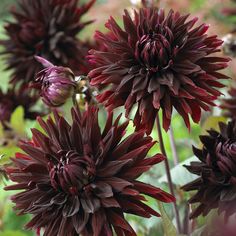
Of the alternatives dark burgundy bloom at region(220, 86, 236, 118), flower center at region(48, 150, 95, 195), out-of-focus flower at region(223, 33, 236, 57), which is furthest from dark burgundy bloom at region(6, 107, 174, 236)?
out-of-focus flower at region(223, 33, 236, 57)

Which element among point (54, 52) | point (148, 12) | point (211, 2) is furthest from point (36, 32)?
point (211, 2)

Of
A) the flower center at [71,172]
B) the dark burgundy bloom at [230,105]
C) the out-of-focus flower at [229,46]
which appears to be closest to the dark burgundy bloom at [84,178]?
the flower center at [71,172]

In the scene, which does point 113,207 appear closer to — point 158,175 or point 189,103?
point 189,103

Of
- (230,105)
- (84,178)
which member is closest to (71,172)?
(84,178)

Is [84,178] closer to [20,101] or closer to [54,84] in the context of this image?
[54,84]

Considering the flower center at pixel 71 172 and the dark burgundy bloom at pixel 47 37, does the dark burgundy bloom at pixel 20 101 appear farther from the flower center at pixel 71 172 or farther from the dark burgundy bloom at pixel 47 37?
the flower center at pixel 71 172

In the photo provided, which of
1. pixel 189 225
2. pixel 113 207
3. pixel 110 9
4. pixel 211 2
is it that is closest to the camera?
pixel 113 207
